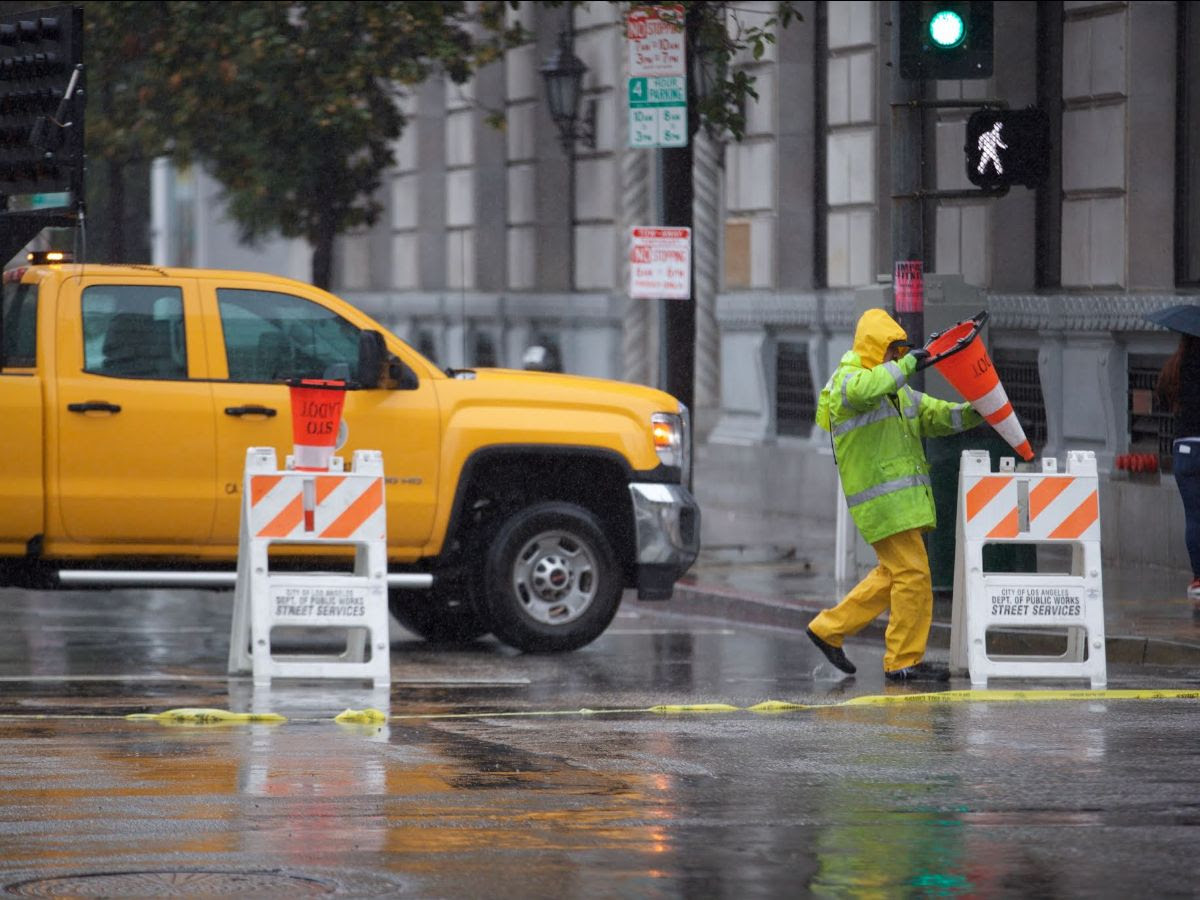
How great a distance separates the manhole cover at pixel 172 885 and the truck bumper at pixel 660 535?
6829mm

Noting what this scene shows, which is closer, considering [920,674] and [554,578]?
[920,674]

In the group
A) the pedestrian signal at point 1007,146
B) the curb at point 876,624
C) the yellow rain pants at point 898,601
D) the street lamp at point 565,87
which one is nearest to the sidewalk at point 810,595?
the curb at point 876,624

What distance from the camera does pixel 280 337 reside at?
13.3 m

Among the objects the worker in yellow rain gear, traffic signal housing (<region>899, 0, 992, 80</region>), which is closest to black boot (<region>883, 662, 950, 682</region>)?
the worker in yellow rain gear

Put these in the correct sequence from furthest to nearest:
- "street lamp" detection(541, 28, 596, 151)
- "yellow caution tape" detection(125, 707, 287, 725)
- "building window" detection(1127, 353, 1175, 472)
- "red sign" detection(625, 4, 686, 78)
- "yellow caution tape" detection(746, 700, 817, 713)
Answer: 1. "street lamp" detection(541, 28, 596, 151)
2. "red sign" detection(625, 4, 686, 78)
3. "building window" detection(1127, 353, 1175, 472)
4. "yellow caution tape" detection(746, 700, 817, 713)
5. "yellow caution tape" detection(125, 707, 287, 725)

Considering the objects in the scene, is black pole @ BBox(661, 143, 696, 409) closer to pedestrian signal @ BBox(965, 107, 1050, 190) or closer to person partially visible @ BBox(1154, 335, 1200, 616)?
person partially visible @ BBox(1154, 335, 1200, 616)

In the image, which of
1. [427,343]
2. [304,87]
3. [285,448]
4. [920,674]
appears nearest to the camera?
[920,674]

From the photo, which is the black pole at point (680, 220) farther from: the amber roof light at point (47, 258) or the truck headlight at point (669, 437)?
the amber roof light at point (47, 258)

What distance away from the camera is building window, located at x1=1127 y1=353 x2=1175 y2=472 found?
17.5m

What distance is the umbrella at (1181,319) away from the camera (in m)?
14.7

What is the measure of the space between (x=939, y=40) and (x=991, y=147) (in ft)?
2.02

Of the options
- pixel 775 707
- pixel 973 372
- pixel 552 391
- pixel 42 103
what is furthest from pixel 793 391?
pixel 775 707

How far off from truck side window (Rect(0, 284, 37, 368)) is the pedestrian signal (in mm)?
4825

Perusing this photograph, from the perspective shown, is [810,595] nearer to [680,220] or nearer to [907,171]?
[907,171]
